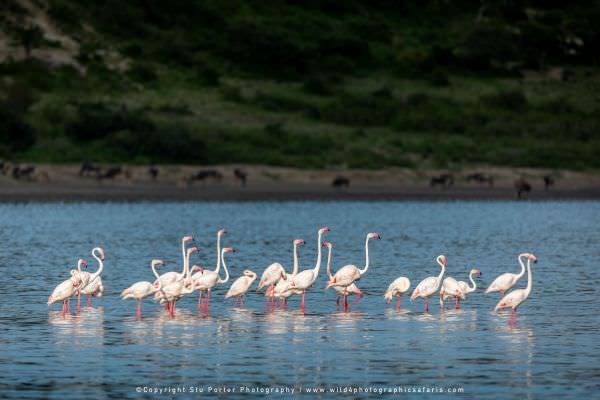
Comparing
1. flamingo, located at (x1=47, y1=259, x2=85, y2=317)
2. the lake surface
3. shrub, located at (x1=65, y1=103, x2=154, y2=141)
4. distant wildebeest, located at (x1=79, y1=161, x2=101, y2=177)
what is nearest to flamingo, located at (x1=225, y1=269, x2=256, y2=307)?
the lake surface

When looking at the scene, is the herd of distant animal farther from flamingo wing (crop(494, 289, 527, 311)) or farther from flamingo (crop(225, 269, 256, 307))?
flamingo wing (crop(494, 289, 527, 311))

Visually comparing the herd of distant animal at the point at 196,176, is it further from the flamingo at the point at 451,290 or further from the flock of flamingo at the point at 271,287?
the flamingo at the point at 451,290

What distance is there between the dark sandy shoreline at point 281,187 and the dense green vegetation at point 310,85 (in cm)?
112

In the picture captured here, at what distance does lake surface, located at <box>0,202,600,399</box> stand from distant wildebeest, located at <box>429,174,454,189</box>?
18.2 m

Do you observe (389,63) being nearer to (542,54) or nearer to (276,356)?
(542,54)

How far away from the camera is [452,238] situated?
1662 inches

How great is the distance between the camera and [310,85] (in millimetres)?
77000

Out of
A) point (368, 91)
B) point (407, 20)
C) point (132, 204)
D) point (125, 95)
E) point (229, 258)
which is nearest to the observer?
point (229, 258)

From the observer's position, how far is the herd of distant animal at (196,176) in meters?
54.7

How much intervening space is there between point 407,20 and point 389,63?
14865 mm

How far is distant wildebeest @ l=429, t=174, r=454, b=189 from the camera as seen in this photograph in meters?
59.9

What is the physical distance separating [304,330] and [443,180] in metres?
39.5

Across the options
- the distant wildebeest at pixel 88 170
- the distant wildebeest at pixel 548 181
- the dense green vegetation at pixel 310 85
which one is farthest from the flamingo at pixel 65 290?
the distant wildebeest at pixel 548 181

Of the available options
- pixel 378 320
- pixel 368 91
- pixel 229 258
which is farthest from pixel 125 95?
pixel 378 320
